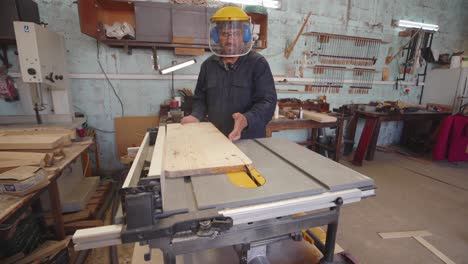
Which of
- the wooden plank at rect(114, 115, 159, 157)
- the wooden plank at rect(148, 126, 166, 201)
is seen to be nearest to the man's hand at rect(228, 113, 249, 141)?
the wooden plank at rect(148, 126, 166, 201)

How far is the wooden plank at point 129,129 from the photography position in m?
3.12

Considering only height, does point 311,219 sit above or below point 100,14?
below

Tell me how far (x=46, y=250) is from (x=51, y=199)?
37cm

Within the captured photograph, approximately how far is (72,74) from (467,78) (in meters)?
6.31

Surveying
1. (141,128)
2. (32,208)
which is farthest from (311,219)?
(141,128)

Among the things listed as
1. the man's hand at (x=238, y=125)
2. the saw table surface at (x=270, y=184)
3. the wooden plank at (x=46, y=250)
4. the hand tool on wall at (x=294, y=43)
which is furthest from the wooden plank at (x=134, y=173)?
the hand tool on wall at (x=294, y=43)

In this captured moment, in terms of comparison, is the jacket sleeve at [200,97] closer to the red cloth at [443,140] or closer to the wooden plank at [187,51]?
the wooden plank at [187,51]

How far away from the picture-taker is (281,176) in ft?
2.74

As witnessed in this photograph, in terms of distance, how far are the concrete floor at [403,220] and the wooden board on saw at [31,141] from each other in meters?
1.10

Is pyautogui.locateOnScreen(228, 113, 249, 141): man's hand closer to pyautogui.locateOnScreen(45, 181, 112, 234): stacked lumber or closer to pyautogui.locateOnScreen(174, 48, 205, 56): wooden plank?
pyautogui.locateOnScreen(45, 181, 112, 234): stacked lumber

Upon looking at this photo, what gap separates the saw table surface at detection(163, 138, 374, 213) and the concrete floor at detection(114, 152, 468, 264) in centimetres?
45

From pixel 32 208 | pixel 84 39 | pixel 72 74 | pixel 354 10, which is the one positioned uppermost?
pixel 354 10

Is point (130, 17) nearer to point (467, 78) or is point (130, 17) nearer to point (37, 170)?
point (37, 170)

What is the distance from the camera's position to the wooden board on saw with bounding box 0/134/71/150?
1511 millimetres
